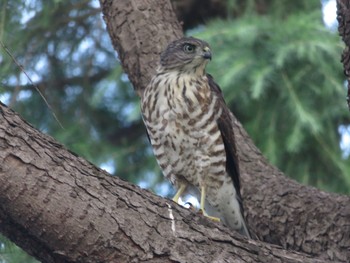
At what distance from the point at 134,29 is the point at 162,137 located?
0.82 m

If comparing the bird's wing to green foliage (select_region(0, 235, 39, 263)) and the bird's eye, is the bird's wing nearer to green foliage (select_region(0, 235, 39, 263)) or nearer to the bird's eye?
the bird's eye

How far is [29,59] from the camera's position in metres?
6.79

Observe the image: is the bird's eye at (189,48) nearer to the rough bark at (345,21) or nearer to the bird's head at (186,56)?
the bird's head at (186,56)

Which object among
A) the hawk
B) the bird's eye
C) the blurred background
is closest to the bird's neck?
the hawk

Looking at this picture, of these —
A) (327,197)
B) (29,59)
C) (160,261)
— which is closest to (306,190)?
(327,197)

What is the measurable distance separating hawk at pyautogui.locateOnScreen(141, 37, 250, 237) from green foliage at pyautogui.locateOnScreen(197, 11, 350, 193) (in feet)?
3.25

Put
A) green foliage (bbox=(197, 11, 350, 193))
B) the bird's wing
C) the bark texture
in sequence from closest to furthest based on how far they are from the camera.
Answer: the bark texture
the bird's wing
green foliage (bbox=(197, 11, 350, 193))

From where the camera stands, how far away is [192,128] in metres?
5.00

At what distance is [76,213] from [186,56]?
79.6 inches

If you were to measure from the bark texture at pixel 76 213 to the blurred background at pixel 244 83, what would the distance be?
1.92 meters

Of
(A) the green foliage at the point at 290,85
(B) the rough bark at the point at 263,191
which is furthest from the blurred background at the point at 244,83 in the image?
(B) the rough bark at the point at 263,191

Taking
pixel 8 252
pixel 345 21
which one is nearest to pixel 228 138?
pixel 345 21

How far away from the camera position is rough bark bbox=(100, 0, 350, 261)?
4828 mm

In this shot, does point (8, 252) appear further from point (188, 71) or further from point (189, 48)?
point (189, 48)
